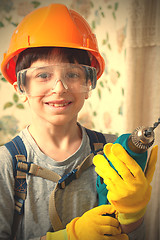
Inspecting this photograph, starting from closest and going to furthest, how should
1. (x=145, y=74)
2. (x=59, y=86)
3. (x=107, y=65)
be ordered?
(x=59, y=86) < (x=145, y=74) < (x=107, y=65)

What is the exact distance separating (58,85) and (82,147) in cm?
32

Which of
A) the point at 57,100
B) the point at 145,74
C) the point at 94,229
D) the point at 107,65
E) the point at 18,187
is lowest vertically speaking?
the point at 94,229

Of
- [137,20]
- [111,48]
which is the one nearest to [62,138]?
[137,20]

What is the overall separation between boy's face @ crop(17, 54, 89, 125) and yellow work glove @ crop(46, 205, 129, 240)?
38cm

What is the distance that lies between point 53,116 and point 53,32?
0.33 meters

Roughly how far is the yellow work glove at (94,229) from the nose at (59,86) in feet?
1.54

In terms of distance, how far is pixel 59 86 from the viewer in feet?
2.86

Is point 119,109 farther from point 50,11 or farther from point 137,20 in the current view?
point 50,11

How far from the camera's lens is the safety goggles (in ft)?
2.90

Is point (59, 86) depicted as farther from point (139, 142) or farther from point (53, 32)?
point (139, 142)

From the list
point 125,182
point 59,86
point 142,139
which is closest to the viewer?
point 142,139

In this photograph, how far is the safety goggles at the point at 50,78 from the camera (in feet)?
2.90

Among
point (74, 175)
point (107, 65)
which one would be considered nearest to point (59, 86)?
point (74, 175)

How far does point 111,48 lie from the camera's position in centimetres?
177
